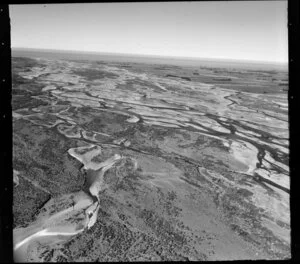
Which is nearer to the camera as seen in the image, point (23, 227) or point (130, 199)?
point (23, 227)

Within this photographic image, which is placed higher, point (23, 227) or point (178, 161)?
point (178, 161)

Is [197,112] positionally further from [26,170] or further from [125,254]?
[125,254]

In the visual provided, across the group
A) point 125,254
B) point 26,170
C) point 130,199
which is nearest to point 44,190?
point 26,170

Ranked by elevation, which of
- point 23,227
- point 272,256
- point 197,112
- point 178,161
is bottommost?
point 272,256

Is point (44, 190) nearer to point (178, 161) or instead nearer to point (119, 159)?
point (119, 159)
